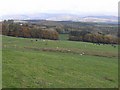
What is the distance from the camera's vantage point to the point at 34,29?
317 feet

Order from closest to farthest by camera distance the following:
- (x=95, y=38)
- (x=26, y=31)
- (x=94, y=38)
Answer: (x=26, y=31)
(x=94, y=38)
(x=95, y=38)

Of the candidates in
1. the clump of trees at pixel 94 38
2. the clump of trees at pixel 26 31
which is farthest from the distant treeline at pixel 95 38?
the clump of trees at pixel 26 31

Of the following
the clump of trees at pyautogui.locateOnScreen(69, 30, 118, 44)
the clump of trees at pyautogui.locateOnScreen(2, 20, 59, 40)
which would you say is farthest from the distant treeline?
the clump of trees at pyautogui.locateOnScreen(2, 20, 59, 40)

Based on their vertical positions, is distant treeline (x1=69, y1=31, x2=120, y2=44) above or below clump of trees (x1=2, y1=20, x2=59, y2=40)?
below

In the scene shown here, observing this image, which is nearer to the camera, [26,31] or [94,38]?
[26,31]

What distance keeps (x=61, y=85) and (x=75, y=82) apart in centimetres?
170

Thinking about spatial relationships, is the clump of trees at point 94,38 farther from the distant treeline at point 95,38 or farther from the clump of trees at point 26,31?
the clump of trees at point 26,31

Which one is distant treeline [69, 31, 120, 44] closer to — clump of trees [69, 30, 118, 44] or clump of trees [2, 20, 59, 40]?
clump of trees [69, 30, 118, 44]

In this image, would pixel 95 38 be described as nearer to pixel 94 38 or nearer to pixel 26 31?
pixel 94 38

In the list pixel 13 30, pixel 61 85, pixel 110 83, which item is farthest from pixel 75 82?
pixel 13 30

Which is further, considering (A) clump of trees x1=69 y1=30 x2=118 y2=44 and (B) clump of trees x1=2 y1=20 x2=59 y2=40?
(A) clump of trees x1=69 y1=30 x2=118 y2=44

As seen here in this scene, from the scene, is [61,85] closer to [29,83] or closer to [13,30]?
[29,83]

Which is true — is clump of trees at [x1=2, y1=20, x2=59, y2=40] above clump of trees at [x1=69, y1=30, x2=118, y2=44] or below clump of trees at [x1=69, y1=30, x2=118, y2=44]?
above

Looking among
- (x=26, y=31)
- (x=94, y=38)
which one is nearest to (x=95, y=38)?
(x=94, y=38)
